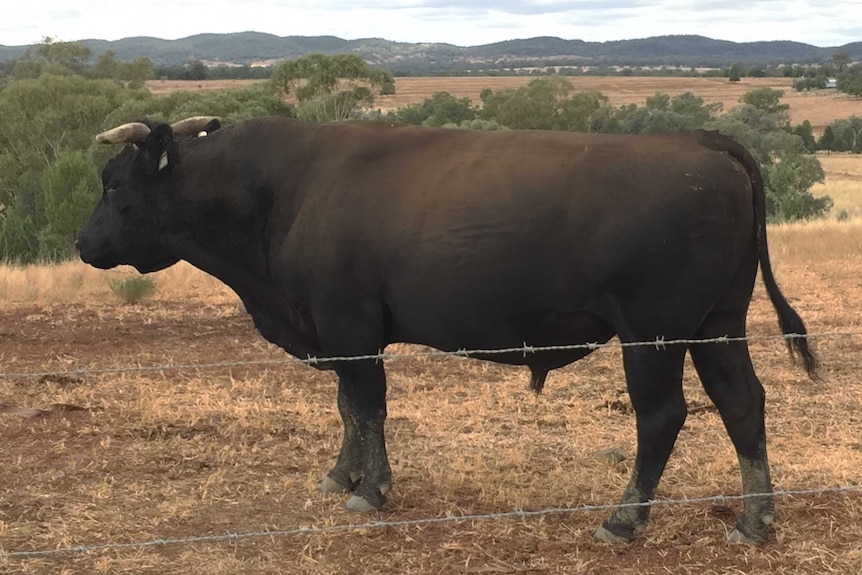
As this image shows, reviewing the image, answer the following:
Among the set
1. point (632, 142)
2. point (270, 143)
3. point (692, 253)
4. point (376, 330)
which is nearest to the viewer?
point (692, 253)

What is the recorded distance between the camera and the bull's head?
5520mm

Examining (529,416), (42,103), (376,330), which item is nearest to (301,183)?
(376,330)

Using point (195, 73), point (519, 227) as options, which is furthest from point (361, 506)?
point (195, 73)

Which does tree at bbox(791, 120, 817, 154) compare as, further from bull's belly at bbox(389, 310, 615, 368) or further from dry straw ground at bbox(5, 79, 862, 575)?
bull's belly at bbox(389, 310, 615, 368)

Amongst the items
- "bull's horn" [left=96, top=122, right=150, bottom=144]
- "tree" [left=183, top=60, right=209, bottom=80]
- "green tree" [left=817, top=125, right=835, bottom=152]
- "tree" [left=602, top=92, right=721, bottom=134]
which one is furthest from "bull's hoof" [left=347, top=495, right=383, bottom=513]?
"tree" [left=183, top=60, right=209, bottom=80]

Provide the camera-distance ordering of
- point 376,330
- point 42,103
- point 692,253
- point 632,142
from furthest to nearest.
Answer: point 42,103 → point 376,330 → point 632,142 → point 692,253

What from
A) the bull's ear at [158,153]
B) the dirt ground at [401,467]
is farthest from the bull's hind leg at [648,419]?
the bull's ear at [158,153]

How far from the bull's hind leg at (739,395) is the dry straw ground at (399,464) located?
0.25 m

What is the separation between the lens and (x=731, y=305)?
4.81m

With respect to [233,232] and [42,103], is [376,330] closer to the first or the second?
[233,232]

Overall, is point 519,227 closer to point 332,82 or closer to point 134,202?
point 134,202

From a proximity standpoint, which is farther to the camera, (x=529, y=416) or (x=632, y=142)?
(x=529, y=416)

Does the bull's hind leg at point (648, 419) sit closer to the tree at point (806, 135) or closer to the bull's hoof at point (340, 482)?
the bull's hoof at point (340, 482)

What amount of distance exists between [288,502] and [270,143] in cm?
206
